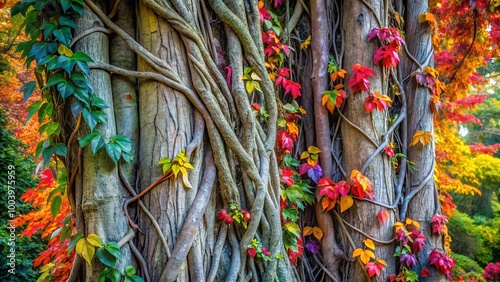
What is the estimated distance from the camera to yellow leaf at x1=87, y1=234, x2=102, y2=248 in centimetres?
163

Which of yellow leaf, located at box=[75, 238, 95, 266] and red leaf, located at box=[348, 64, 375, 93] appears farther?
red leaf, located at box=[348, 64, 375, 93]

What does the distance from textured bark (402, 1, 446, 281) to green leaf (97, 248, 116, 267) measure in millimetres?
2048

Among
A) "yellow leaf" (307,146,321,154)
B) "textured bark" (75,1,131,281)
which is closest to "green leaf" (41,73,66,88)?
"textured bark" (75,1,131,281)

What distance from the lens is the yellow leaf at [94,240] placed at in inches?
64.0

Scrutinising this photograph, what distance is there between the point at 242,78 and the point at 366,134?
3.33 feet

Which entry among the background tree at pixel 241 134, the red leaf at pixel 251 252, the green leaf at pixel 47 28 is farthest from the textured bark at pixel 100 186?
the red leaf at pixel 251 252

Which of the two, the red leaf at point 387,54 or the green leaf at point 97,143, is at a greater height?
the red leaf at point 387,54

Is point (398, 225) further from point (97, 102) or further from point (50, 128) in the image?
point (50, 128)

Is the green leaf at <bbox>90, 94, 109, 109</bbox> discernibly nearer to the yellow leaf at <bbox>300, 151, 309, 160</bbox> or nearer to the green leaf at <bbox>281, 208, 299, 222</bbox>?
the green leaf at <bbox>281, 208, 299, 222</bbox>

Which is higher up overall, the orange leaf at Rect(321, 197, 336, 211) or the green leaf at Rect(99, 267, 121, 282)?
the orange leaf at Rect(321, 197, 336, 211)

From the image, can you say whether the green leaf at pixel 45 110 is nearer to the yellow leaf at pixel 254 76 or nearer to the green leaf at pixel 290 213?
the yellow leaf at pixel 254 76

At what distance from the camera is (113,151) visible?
65.9 inches

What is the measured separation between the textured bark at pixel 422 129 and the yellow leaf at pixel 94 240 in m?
2.11

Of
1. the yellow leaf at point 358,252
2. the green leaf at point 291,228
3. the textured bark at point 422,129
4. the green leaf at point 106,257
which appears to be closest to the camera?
the green leaf at point 106,257
